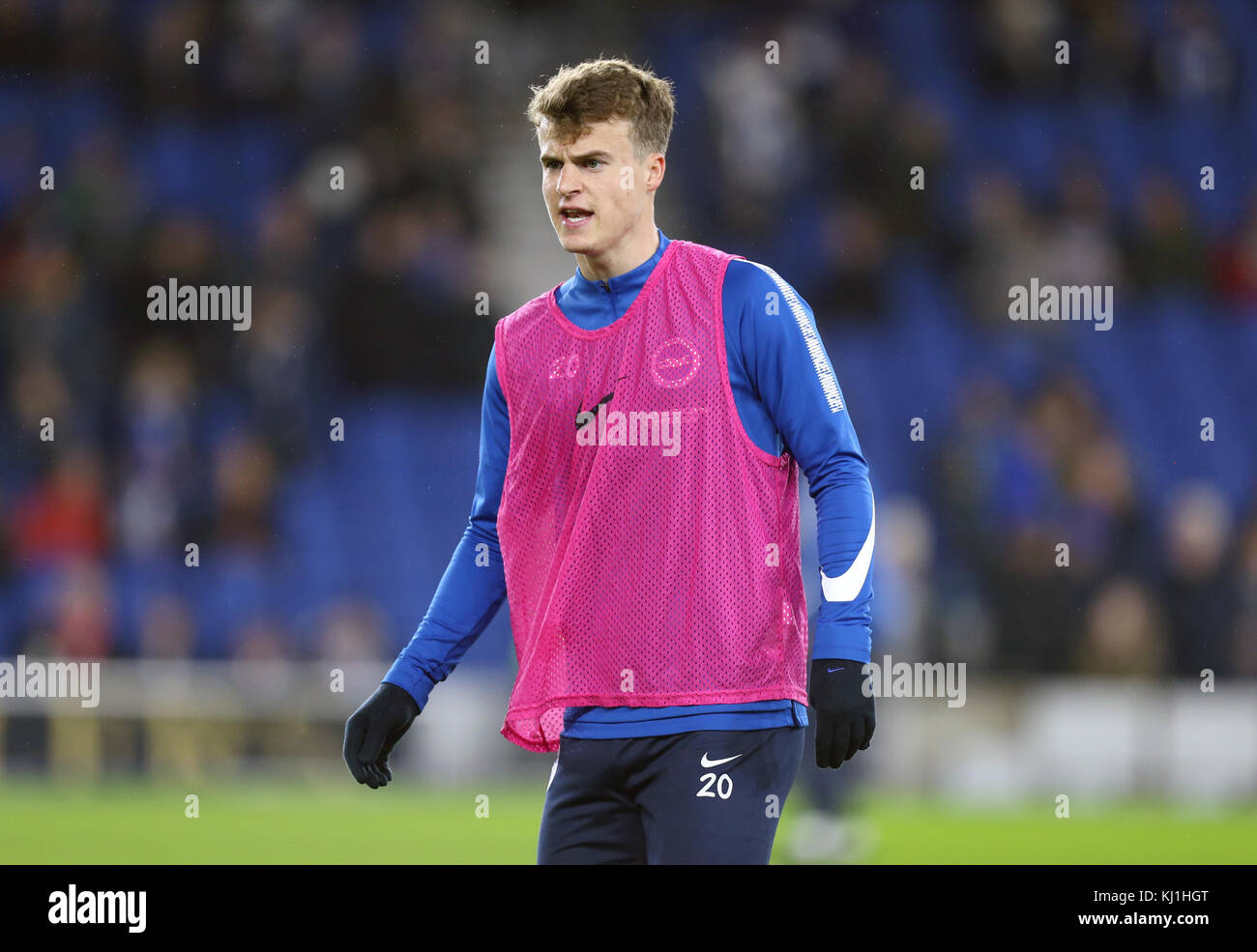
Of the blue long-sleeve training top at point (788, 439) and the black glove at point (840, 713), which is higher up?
the blue long-sleeve training top at point (788, 439)

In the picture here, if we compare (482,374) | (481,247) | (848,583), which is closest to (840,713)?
(848,583)

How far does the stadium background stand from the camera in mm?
11945

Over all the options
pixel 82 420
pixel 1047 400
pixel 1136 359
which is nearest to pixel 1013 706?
pixel 1047 400

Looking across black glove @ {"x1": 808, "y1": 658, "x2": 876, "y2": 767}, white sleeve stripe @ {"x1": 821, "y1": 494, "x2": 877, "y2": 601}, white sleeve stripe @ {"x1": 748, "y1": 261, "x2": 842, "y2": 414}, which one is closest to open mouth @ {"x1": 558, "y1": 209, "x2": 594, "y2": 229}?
white sleeve stripe @ {"x1": 748, "y1": 261, "x2": 842, "y2": 414}

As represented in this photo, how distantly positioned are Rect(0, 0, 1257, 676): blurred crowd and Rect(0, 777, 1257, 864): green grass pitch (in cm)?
128

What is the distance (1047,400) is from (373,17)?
757 centimetres

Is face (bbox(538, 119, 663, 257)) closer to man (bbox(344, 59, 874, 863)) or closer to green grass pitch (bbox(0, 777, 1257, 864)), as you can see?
man (bbox(344, 59, 874, 863))

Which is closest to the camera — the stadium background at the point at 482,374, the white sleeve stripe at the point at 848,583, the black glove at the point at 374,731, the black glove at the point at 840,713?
the black glove at the point at 840,713

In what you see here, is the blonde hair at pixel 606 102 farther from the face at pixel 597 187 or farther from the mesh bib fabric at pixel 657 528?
the mesh bib fabric at pixel 657 528

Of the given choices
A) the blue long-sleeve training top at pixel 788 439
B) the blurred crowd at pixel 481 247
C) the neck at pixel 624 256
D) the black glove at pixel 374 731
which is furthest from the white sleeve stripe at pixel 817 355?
the blurred crowd at pixel 481 247

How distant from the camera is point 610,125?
395 centimetres

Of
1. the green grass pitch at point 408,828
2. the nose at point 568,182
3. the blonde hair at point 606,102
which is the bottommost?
the green grass pitch at point 408,828

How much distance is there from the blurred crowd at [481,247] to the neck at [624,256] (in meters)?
7.24

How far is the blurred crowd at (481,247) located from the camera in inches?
511
